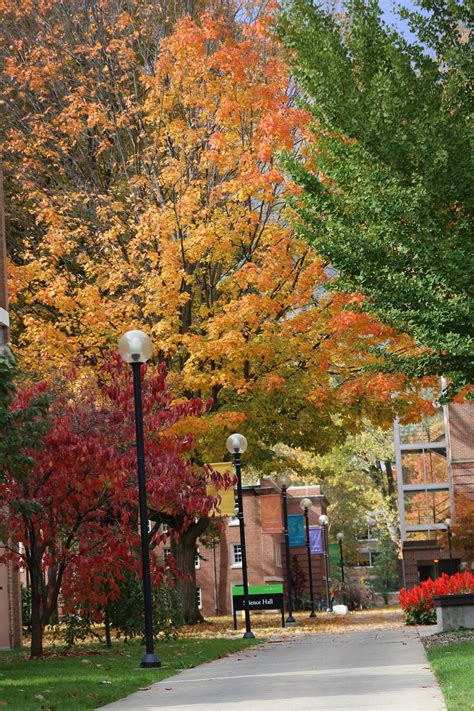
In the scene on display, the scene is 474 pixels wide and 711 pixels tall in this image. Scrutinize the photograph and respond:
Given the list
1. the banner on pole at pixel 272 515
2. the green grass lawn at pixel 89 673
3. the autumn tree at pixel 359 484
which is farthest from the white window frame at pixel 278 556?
the green grass lawn at pixel 89 673

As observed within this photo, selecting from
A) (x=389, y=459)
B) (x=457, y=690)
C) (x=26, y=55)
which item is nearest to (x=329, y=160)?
(x=457, y=690)

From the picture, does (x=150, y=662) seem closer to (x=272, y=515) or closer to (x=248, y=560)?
(x=272, y=515)

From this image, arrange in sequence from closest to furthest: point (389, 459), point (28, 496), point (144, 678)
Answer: point (144, 678), point (28, 496), point (389, 459)

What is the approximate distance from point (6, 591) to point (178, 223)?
869 centimetres

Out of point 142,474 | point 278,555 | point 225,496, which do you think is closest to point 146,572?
point 142,474

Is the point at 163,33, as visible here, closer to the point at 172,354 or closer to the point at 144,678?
the point at 172,354

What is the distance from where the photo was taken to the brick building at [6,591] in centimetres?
2245

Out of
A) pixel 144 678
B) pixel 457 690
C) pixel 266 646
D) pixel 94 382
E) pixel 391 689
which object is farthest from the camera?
pixel 94 382

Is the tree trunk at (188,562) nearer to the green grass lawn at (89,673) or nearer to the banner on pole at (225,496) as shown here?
the banner on pole at (225,496)

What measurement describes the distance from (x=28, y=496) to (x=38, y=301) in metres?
10.1

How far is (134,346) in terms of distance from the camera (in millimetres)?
15539

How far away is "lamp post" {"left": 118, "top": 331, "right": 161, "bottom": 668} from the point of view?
48.2ft

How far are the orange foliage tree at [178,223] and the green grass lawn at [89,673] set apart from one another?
6061 millimetres

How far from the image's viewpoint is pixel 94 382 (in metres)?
22.4
